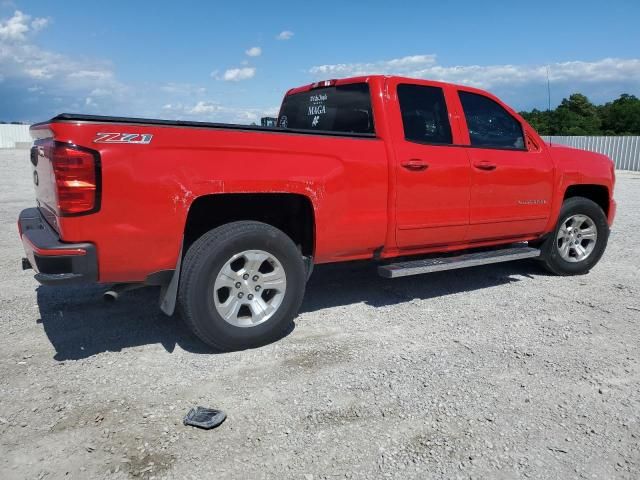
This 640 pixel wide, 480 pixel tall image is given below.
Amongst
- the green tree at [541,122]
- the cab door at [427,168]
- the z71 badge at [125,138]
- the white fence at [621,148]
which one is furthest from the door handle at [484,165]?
the green tree at [541,122]

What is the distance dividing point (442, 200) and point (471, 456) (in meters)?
2.44

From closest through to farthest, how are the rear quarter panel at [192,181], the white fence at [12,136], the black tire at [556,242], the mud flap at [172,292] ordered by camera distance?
1. the rear quarter panel at [192,181]
2. the mud flap at [172,292]
3. the black tire at [556,242]
4. the white fence at [12,136]

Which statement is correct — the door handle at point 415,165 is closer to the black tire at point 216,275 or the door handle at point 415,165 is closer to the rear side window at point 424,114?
the rear side window at point 424,114

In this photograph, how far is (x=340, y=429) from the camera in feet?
9.22

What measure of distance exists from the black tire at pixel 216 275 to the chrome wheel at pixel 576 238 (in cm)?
336

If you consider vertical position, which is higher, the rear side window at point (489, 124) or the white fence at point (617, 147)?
the rear side window at point (489, 124)

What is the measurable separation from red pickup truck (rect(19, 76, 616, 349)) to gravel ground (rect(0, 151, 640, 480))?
457 mm

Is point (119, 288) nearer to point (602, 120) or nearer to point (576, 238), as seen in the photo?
point (576, 238)

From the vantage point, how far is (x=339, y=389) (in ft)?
10.6

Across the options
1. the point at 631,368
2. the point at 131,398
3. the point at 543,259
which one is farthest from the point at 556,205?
the point at 131,398

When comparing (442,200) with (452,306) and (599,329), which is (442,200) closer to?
(452,306)

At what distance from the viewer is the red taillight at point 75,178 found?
3.03 metres

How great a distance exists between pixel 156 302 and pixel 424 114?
2905 millimetres

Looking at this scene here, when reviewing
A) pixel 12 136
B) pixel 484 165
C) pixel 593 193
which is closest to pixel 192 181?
pixel 484 165
